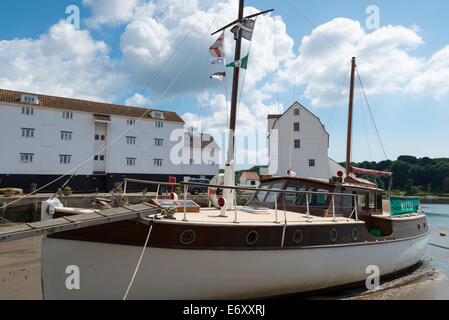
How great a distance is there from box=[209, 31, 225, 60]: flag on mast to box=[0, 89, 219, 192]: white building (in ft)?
A: 55.2

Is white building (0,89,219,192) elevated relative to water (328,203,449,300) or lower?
elevated

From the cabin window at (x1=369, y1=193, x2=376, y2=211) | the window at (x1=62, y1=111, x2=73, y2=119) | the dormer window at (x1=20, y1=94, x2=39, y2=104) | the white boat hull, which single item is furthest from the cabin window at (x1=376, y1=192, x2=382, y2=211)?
the dormer window at (x1=20, y1=94, x2=39, y2=104)

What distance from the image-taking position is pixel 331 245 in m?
6.90

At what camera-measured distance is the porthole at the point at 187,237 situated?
5383mm

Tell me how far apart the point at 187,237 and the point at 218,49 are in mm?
6051

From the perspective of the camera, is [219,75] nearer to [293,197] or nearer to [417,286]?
[293,197]

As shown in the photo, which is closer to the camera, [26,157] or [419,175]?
[26,157]

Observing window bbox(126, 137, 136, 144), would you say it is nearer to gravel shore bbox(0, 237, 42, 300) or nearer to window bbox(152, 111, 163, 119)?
window bbox(152, 111, 163, 119)

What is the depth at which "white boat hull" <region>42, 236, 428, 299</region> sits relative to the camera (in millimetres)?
5102

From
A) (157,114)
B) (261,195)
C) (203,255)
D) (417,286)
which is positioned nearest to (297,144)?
(157,114)

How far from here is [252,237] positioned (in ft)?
19.6

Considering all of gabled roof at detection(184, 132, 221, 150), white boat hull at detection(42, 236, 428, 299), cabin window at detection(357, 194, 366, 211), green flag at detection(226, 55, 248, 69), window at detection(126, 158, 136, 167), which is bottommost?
white boat hull at detection(42, 236, 428, 299)

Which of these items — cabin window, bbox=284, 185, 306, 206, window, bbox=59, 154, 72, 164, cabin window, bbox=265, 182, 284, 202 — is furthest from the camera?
window, bbox=59, 154, 72, 164
